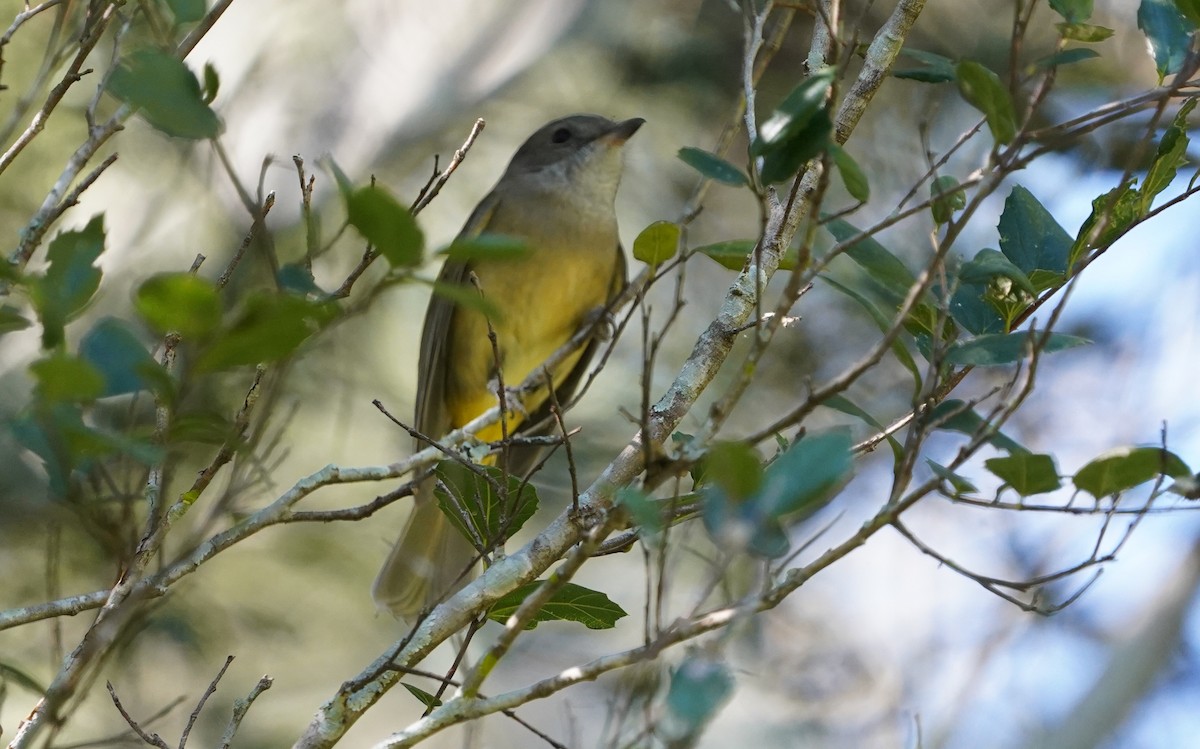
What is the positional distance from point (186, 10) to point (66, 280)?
505 mm

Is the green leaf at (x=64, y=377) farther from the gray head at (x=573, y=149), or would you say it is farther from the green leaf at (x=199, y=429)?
the gray head at (x=573, y=149)

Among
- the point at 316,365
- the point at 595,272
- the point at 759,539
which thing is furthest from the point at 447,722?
the point at 316,365

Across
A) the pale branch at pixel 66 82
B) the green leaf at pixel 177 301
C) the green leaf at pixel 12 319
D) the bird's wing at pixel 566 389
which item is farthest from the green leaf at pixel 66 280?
the bird's wing at pixel 566 389

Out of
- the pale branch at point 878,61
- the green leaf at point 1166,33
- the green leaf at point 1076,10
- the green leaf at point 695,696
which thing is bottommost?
the green leaf at point 695,696

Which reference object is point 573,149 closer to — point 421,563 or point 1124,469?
point 421,563

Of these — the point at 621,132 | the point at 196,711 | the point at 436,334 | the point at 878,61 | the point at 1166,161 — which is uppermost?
the point at 621,132

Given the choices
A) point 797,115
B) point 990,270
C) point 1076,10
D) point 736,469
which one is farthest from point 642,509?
point 1076,10

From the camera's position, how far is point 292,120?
225 inches

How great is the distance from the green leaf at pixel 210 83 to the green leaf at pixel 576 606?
1.23 m

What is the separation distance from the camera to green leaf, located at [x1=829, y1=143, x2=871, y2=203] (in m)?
1.71

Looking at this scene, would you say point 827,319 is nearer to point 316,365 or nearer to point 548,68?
point 548,68

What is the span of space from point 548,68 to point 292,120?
2.42 m

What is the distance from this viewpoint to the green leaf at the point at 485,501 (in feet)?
8.12

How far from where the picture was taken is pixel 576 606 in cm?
241
